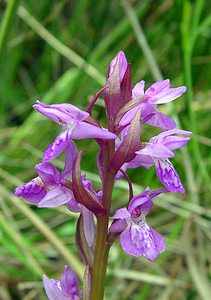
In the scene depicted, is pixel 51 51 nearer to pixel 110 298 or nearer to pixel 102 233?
pixel 110 298

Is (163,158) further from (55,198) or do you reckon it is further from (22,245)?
(22,245)

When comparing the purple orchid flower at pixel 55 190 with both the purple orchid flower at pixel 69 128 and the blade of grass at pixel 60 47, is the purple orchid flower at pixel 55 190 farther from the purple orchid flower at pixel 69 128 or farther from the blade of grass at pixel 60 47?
the blade of grass at pixel 60 47

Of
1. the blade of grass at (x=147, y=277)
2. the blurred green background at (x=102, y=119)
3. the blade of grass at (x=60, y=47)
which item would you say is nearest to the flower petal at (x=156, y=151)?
the blurred green background at (x=102, y=119)

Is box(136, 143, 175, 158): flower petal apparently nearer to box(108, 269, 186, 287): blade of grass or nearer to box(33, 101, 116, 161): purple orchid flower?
box(33, 101, 116, 161): purple orchid flower

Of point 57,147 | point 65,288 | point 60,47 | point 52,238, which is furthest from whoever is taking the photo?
point 60,47

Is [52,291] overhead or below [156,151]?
below

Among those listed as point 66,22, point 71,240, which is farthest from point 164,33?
point 71,240

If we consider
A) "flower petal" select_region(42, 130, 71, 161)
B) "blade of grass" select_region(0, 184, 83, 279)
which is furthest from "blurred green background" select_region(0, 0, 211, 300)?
"flower petal" select_region(42, 130, 71, 161)

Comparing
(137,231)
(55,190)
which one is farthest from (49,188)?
(137,231)
